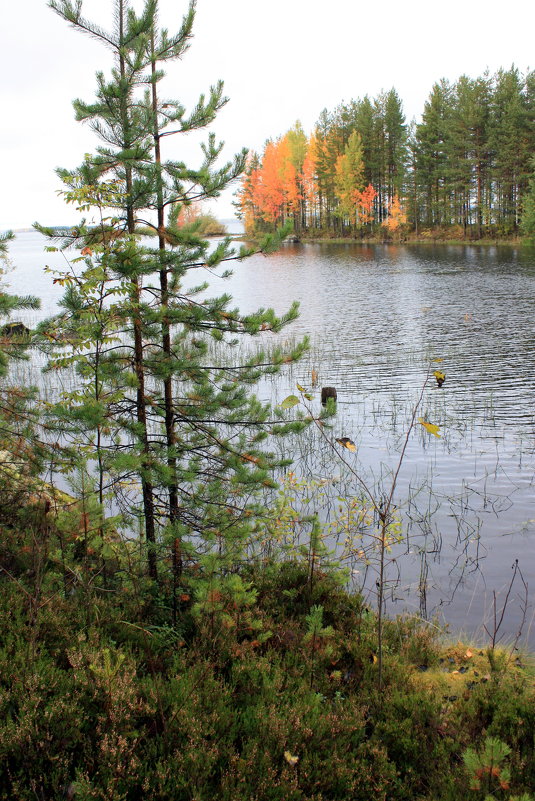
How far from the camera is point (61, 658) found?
395cm

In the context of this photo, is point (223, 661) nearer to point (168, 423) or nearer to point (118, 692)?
point (118, 692)

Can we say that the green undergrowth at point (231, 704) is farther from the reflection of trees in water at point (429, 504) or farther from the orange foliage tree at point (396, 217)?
the orange foliage tree at point (396, 217)

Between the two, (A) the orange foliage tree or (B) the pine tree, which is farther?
(A) the orange foliage tree

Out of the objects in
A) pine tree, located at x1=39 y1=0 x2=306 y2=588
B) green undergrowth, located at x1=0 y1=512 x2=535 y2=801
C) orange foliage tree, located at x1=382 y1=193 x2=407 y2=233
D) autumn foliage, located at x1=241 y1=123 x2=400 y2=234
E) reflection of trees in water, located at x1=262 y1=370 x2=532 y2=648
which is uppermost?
autumn foliage, located at x1=241 y1=123 x2=400 y2=234

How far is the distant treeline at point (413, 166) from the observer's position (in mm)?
58281

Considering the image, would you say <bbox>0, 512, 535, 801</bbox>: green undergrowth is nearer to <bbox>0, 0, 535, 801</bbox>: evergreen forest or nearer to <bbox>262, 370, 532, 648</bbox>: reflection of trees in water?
<bbox>0, 0, 535, 801</bbox>: evergreen forest

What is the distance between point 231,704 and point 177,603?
1.45 metres

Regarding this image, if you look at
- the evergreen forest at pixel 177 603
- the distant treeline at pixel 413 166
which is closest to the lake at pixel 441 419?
the evergreen forest at pixel 177 603

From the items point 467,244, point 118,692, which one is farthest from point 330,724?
point 467,244

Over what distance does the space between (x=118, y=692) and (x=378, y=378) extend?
14652mm

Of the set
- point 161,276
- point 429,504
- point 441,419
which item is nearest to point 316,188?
point 441,419

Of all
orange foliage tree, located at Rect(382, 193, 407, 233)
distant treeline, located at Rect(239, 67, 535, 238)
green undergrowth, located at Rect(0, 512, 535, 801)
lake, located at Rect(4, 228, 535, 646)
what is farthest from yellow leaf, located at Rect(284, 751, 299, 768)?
orange foliage tree, located at Rect(382, 193, 407, 233)

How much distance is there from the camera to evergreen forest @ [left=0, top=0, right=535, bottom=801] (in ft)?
10.6

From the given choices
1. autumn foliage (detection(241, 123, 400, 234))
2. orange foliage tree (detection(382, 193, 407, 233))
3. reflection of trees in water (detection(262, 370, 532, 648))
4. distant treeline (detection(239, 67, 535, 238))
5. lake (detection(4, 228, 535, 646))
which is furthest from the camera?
autumn foliage (detection(241, 123, 400, 234))
